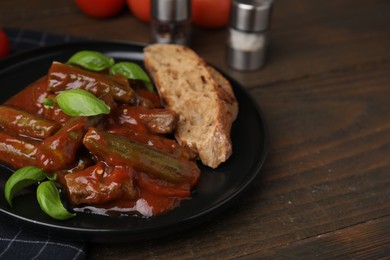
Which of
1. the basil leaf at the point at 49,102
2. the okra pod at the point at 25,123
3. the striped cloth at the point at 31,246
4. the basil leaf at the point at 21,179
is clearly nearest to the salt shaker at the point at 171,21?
the basil leaf at the point at 49,102

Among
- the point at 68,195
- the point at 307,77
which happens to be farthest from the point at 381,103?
the point at 68,195

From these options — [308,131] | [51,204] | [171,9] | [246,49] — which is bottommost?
[308,131]

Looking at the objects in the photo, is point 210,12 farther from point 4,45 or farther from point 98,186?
point 98,186

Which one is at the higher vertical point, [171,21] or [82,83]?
[82,83]

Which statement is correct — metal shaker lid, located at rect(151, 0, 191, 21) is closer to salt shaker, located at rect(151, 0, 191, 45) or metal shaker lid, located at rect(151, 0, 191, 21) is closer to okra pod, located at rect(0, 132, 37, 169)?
salt shaker, located at rect(151, 0, 191, 45)

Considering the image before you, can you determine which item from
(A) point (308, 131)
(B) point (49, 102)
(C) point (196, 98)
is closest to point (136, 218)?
(B) point (49, 102)

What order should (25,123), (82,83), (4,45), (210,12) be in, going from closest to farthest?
(25,123)
(82,83)
(4,45)
(210,12)

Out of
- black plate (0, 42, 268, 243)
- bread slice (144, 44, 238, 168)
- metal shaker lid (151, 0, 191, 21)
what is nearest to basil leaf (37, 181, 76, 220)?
black plate (0, 42, 268, 243)
